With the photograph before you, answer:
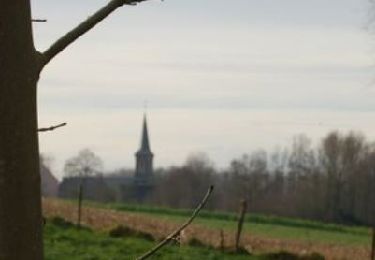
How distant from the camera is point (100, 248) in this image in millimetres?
16578

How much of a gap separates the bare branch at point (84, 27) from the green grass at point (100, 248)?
13.2 metres

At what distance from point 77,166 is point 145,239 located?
52903 mm

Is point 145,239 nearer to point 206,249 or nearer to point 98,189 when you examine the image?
point 206,249

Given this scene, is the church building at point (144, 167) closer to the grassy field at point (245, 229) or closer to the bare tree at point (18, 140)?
the grassy field at point (245, 229)

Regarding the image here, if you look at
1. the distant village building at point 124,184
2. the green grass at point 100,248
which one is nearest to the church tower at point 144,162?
the distant village building at point 124,184

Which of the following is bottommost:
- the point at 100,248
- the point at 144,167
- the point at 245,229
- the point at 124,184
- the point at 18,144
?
the point at 245,229

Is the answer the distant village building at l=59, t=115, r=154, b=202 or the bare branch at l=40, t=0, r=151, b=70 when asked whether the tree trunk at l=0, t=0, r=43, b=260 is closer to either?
the bare branch at l=40, t=0, r=151, b=70

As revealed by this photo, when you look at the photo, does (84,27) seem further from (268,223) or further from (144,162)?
(144,162)

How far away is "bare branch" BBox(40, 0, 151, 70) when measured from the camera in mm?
1124

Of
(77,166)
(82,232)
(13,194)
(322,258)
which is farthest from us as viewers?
(77,166)

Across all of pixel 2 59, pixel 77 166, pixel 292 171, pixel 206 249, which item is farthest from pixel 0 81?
pixel 292 171

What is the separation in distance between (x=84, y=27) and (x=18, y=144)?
0.78ft

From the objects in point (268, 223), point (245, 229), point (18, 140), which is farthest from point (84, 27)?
point (268, 223)

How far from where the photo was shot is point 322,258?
58.3 ft
